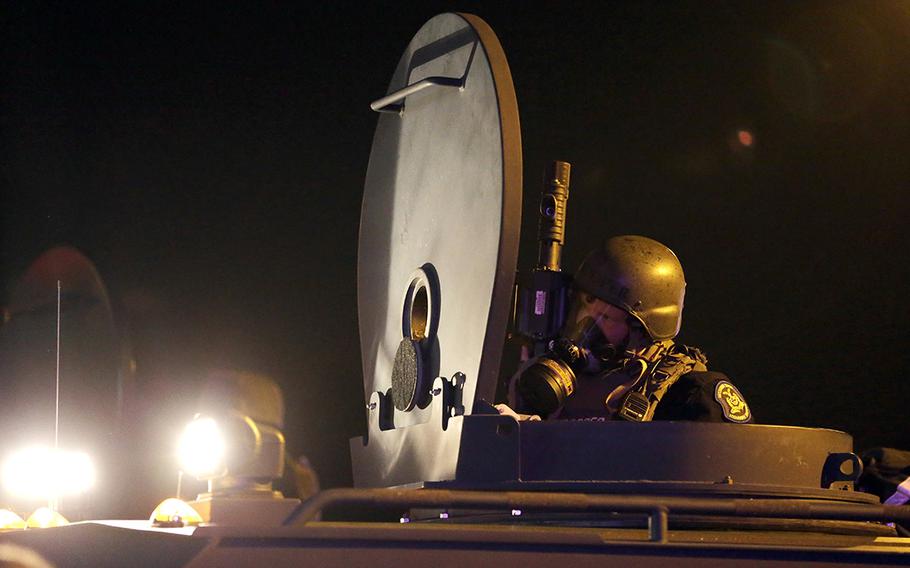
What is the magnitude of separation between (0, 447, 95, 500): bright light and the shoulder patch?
1.86 m

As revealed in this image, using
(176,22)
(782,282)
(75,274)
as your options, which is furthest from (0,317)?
(782,282)

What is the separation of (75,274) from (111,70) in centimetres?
98

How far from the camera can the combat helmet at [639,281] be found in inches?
160

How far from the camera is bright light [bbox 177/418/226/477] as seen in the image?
2246mm

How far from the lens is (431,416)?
313cm

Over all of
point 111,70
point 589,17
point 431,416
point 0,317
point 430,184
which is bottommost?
point 431,416

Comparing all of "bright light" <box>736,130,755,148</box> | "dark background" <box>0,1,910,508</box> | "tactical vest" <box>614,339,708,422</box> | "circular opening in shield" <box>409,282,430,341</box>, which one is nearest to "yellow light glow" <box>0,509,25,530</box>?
"circular opening in shield" <box>409,282,430,341</box>

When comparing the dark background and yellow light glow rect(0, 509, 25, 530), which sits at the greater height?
the dark background

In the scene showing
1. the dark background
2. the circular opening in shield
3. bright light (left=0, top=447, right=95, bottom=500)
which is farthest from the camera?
the dark background

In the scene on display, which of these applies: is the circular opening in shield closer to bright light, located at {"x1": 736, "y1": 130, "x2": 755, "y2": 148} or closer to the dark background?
the dark background

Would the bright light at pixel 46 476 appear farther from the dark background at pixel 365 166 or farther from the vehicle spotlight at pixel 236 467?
the vehicle spotlight at pixel 236 467

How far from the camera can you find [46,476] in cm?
405

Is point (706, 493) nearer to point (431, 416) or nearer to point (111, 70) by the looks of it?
point (431, 416)

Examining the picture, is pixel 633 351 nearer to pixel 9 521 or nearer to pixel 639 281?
pixel 639 281
